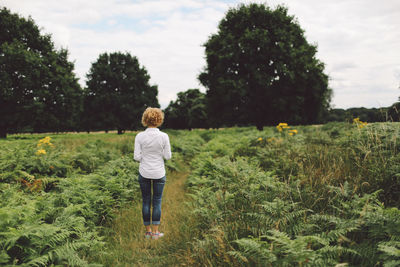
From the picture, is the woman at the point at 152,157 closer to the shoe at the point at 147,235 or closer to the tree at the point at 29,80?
the shoe at the point at 147,235

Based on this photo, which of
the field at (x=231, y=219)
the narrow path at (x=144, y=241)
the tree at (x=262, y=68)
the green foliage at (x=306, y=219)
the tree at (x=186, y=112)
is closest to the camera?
the green foliage at (x=306, y=219)

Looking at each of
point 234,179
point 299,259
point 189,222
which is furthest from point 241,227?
A: point 234,179

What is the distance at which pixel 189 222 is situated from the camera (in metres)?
4.36

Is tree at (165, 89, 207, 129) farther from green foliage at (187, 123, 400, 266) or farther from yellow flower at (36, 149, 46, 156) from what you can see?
green foliage at (187, 123, 400, 266)

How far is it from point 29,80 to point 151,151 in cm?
2369

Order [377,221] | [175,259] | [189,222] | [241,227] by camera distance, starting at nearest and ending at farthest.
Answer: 1. [377,221]
2. [241,227]
3. [175,259]
4. [189,222]

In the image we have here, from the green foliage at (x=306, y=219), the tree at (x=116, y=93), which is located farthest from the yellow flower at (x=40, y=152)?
the tree at (x=116, y=93)

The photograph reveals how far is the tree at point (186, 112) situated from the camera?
63656 millimetres

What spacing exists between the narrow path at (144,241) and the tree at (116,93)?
3546 centimetres

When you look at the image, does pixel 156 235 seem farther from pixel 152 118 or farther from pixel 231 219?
pixel 152 118

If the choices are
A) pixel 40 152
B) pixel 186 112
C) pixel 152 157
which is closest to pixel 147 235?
pixel 152 157

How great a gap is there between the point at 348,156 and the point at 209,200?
4.01 meters

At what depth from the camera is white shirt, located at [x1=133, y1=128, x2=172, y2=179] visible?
4402 millimetres

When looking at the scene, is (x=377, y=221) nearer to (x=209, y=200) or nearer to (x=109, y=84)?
(x=209, y=200)
